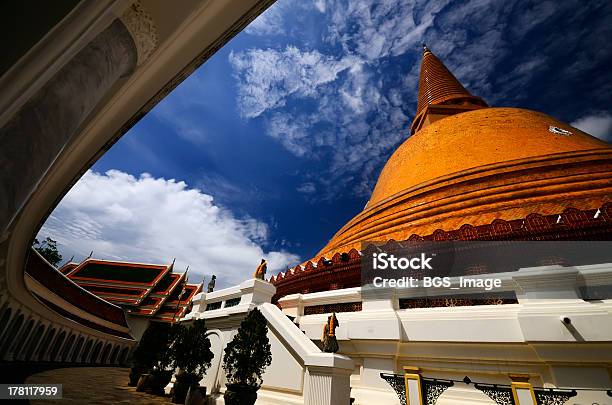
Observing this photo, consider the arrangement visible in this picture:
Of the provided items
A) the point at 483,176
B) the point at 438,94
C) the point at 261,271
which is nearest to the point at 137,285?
the point at 261,271

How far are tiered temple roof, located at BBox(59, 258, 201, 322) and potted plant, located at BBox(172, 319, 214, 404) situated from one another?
1981 cm

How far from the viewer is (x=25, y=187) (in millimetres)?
1289

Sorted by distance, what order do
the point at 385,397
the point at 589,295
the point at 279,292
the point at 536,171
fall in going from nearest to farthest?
the point at 589,295
the point at 385,397
the point at 536,171
the point at 279,292

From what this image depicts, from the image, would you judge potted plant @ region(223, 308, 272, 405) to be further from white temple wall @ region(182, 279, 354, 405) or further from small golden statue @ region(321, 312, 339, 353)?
small golden statue @ region(321, 312, 339, 353)

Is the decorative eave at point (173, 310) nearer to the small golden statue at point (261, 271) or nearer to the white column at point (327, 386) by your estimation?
the small golden statue at point (261, 271)

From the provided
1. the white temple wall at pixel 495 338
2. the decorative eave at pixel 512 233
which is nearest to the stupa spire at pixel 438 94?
the decorative eave at pixel 512 233

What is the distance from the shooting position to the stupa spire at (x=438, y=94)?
71.2 ft

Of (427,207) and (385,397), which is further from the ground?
(427,207)

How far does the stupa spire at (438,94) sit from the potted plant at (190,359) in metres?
20.0

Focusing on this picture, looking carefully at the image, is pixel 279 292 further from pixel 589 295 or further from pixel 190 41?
pixel 190 41

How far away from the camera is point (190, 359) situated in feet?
23.5

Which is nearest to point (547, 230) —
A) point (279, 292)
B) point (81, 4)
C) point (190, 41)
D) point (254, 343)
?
point (254, 343)

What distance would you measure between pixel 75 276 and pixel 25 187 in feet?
110

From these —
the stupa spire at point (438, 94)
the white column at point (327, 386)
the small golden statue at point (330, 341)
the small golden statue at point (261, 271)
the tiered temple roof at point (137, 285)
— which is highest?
the stupa spire at point (438, 94)
